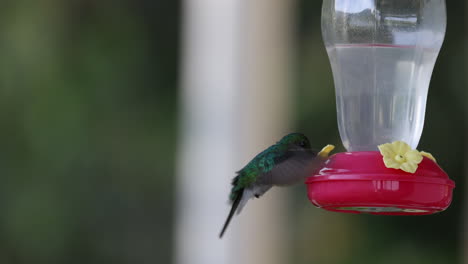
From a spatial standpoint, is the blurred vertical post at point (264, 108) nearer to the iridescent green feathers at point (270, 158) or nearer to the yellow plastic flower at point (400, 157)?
the iridescent green feathers at point (270, 158)

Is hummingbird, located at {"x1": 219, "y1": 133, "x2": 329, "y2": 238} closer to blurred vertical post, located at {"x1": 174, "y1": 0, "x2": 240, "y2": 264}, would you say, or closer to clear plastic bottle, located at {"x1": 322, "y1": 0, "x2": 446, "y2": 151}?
clear plastic bottle, located at {"x1": 322, "y1": 0, "x2": 446, "y2": 151}

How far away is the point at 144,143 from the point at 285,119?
1.70m

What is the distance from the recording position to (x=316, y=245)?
766 cm

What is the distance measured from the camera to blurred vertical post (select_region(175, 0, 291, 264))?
7301 millimetres

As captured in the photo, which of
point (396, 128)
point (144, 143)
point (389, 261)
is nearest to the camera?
point (396, 128)

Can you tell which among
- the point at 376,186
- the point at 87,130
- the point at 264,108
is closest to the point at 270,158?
the point at 376,186

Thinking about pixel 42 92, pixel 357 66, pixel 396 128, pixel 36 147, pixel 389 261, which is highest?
pixel 357 66

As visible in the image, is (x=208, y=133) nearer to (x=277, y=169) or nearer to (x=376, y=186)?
(x=277, y=169)

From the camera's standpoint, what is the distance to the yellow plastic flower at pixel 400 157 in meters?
2.51

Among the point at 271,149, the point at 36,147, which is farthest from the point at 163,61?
the point at 271,149

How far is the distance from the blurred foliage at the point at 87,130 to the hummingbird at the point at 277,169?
549cm

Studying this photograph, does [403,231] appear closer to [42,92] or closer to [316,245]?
[316,245]

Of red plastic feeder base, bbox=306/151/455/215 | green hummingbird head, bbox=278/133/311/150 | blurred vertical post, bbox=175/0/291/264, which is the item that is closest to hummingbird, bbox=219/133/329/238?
green hummingbird head, bbox=278/133/311/150

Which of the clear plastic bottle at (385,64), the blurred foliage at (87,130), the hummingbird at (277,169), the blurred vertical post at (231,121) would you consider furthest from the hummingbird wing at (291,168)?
the blurred foliage at (87,130)
